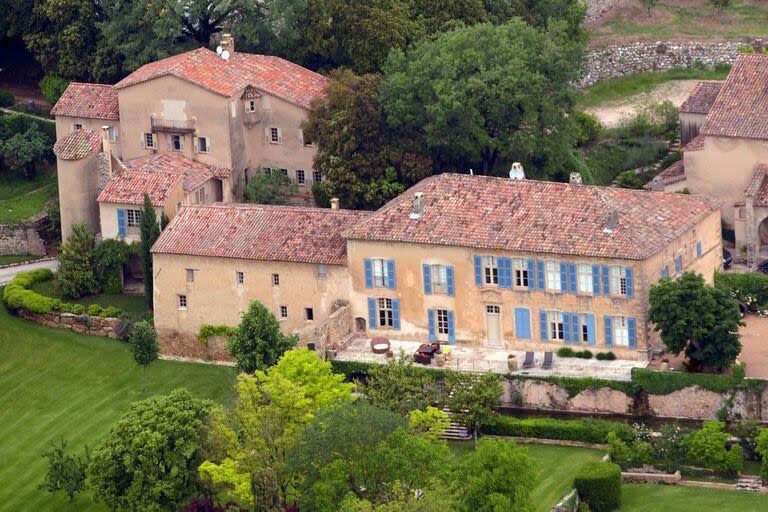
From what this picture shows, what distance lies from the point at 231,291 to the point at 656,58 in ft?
123

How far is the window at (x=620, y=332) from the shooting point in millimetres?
106250

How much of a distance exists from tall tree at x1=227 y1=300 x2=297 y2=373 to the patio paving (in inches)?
151

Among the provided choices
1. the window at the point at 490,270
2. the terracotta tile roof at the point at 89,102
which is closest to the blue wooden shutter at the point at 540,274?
the window at the point at 490,270

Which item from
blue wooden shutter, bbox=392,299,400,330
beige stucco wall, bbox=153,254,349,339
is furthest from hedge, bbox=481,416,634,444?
beige stucco wall, bbox=153,254,349,339

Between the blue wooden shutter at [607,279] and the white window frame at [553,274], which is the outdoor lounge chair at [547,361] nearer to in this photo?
the white window frame at [553,274]

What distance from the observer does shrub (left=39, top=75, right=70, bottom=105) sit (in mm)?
132500

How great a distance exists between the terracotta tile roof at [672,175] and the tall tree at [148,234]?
83.5ft

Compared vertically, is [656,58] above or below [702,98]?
above

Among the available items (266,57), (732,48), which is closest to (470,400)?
(266,57)

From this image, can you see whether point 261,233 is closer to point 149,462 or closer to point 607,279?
point 607,279

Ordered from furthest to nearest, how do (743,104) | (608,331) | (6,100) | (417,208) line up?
(6,100) < (743,104) < (417,208) < (608,331)

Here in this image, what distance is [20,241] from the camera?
125500 millimetres

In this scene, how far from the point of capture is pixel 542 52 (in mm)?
121250

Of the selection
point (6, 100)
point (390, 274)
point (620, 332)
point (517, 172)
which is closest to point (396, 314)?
point (390, 274)
